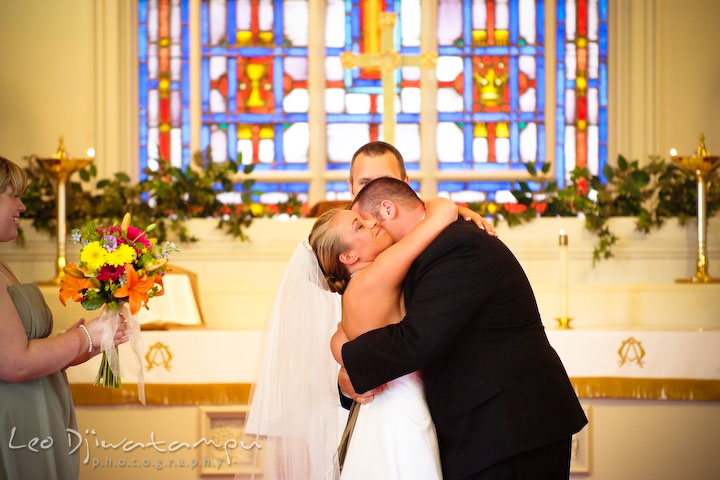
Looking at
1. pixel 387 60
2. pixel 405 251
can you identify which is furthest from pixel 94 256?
pixel 387 60

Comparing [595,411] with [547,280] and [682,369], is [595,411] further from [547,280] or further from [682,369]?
[547,280]

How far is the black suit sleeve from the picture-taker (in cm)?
287

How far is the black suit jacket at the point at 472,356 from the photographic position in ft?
9.48

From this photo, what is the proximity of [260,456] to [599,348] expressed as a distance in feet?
6.51

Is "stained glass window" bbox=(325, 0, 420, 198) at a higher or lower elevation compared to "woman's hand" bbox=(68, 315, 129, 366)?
higher

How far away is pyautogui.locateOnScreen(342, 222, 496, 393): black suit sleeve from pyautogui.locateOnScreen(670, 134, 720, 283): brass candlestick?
334 cm

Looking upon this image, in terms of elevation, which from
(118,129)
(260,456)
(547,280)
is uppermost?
(118,129)

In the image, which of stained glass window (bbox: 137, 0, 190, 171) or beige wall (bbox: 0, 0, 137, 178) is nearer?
beige wall (bbox: 0, 0, 137, 178)

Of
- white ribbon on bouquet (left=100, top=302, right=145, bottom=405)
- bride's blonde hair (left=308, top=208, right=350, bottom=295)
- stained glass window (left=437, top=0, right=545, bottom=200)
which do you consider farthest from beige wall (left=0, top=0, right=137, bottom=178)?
bride's blonde hair (left=308, top=208, right=350, bottom=295)

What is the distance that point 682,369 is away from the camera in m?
4.96

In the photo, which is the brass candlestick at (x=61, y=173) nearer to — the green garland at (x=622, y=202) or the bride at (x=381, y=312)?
the green garland at (x=622, y=202)

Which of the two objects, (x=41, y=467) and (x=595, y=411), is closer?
(x=41, y=467)

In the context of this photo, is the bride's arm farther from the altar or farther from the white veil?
the altar

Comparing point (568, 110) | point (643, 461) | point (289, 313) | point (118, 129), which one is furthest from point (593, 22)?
point (289, 313)
